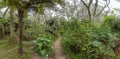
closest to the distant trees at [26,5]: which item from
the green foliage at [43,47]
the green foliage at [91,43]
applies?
the green foliage at [43,47]

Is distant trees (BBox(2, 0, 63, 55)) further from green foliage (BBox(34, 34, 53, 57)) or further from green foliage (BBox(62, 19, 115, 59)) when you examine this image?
green foliage (BBox(62, 19, 115, 59))

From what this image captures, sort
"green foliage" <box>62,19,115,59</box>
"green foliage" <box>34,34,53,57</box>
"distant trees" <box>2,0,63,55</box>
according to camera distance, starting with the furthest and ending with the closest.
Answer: "green foliage" <box>34,34,53,57</box>
"distant trees" <box>2,0,63,55</box>
"green foliage" <box>62,19,115,59</box>

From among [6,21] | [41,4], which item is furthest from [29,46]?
[6,21]

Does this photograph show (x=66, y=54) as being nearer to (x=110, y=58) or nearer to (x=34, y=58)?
(x=34, y=58)

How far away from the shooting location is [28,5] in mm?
12688

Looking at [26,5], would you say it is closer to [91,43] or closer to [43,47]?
[43,47]

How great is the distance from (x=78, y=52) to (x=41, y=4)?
413 cm

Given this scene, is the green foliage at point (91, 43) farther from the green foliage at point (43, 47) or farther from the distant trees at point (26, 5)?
the distant trees at point (26, 5)

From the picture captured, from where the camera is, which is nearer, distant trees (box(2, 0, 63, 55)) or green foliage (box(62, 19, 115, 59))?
green foliage (box(62, 19, 115, 59))

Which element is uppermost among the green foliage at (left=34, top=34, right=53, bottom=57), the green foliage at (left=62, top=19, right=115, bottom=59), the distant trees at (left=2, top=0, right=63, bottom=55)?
the distant trees at (left=2, top=0, right=63, bottom=55)

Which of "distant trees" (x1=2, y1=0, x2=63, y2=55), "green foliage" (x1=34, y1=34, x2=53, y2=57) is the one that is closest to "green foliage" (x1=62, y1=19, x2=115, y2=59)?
"green foliage" (x1=34, y1=34, x2=53, y2=57)

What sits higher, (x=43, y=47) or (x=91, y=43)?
(x=91, y=43)

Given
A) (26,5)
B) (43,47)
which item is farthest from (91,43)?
(26,5)

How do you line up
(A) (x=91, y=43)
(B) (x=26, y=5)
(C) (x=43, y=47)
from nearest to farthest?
(A) (x=91, y=43) < (B) (x=26, y=5) < (C) (x=43, y=47)
